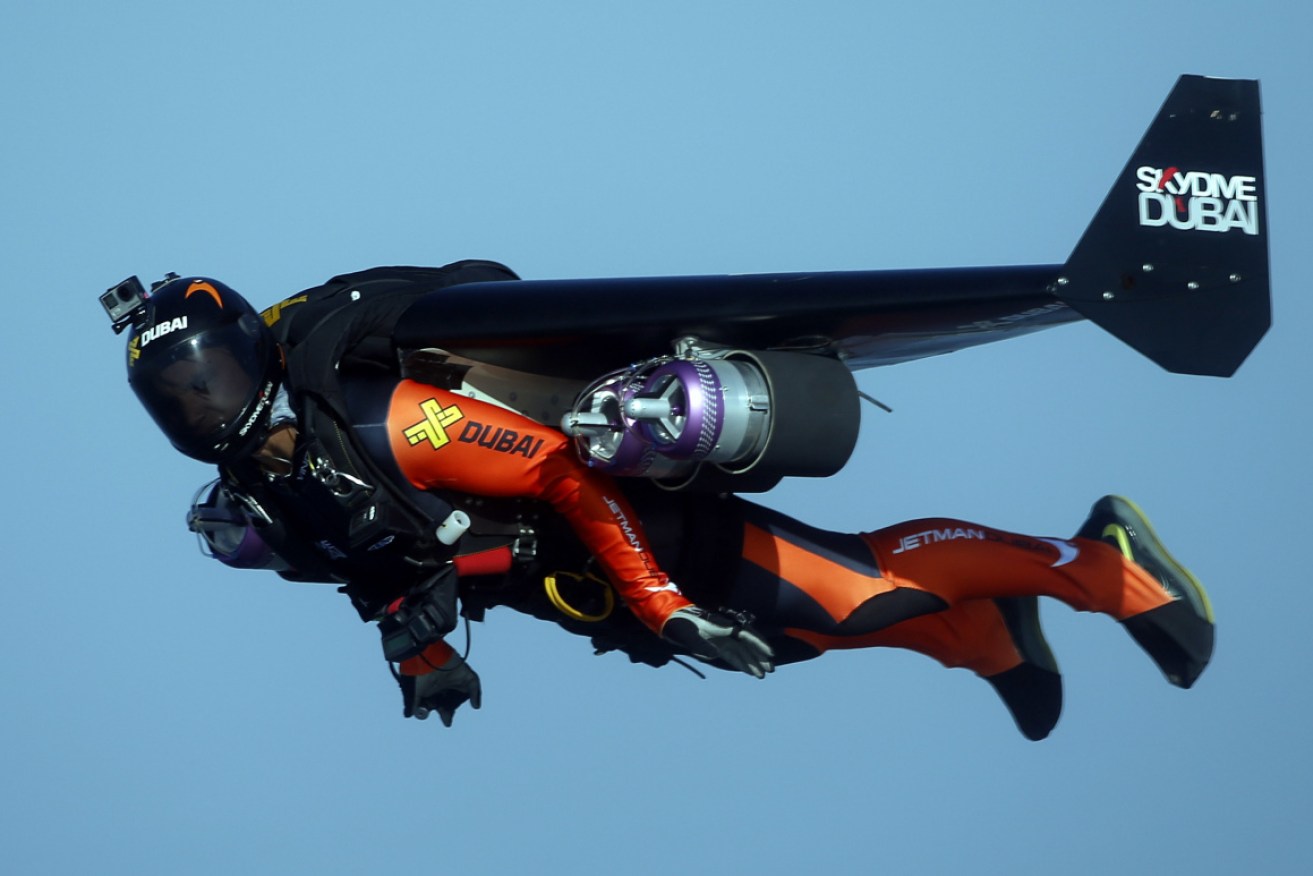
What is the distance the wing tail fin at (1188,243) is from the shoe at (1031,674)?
2.47 metres

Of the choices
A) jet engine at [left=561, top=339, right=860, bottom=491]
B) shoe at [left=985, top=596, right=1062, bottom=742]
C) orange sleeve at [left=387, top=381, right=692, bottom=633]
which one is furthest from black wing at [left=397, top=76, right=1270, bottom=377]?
shoe at [left=985, top=596, right=1062, bottom=742]

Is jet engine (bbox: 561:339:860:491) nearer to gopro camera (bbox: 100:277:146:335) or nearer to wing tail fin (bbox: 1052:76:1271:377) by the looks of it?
wing tail fin (bbox: 1052:76:1271:377)

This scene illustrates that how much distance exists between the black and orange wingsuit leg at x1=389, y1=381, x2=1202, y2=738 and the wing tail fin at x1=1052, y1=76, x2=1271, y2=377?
1.80 metres

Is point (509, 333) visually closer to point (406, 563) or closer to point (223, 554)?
point (406, 563)

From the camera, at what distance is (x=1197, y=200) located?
7578mm

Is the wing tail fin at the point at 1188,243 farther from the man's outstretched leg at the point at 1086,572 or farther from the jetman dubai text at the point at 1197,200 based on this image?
the man's outstretched leg at the point at 1086,572

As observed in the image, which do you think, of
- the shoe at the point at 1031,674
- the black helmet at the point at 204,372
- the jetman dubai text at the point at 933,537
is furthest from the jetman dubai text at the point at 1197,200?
the black helmet at the point at 204,372

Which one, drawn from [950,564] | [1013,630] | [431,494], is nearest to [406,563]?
[431,494]

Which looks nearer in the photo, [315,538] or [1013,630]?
[315,538]

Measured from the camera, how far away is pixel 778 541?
8.88 metres

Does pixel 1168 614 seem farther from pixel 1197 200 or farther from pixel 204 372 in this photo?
pixel 204 372

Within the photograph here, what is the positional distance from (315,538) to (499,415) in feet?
2.65

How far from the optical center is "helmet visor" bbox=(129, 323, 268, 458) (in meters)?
7.86

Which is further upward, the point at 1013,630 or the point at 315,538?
the point at 315,538
